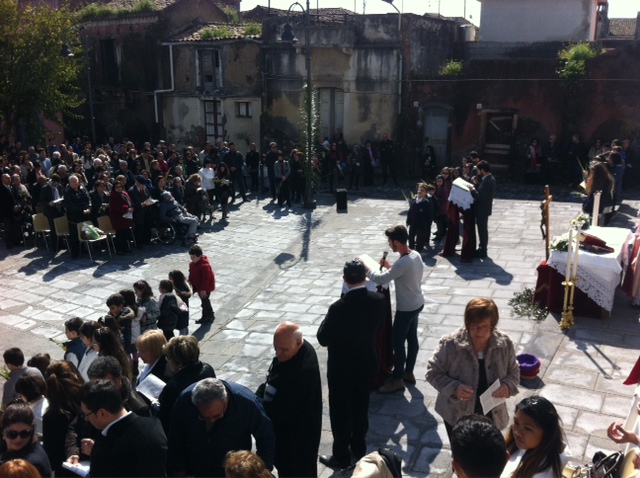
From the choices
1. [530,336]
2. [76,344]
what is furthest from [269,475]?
[530,336]

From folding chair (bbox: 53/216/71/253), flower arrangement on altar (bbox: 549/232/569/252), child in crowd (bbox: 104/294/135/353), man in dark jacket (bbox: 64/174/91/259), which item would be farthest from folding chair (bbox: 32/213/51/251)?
flower arrangement on altar (bbox: 549/232/569/252)

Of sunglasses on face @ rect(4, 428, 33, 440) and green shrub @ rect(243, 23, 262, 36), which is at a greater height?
green shrub @ rect(243, 23, 262, 36)

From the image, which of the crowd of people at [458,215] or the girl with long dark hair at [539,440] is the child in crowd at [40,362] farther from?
the crowd of people at [458,215]

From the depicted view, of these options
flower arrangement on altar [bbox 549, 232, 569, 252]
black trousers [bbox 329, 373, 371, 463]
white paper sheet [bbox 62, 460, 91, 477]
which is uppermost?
flower arrangement on altar [bbox 549, 232, 569, 252]

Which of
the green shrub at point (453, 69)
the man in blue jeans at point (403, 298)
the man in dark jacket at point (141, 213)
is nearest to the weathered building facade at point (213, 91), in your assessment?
the green shrub at point (453, 69)

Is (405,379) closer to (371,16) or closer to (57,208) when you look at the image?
(57,208)

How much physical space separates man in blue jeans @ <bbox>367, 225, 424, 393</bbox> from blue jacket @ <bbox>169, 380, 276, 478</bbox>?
8.16 ft

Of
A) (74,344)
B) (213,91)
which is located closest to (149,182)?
(74,344)

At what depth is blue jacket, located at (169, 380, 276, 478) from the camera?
13.3 ft

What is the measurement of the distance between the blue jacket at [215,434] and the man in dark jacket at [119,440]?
23 centimetres

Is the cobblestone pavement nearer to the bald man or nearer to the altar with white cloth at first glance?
the altar with white cloth

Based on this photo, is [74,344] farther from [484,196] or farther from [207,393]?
[484,196]

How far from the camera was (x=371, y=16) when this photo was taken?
20.9 metres

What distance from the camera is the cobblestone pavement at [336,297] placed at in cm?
632
